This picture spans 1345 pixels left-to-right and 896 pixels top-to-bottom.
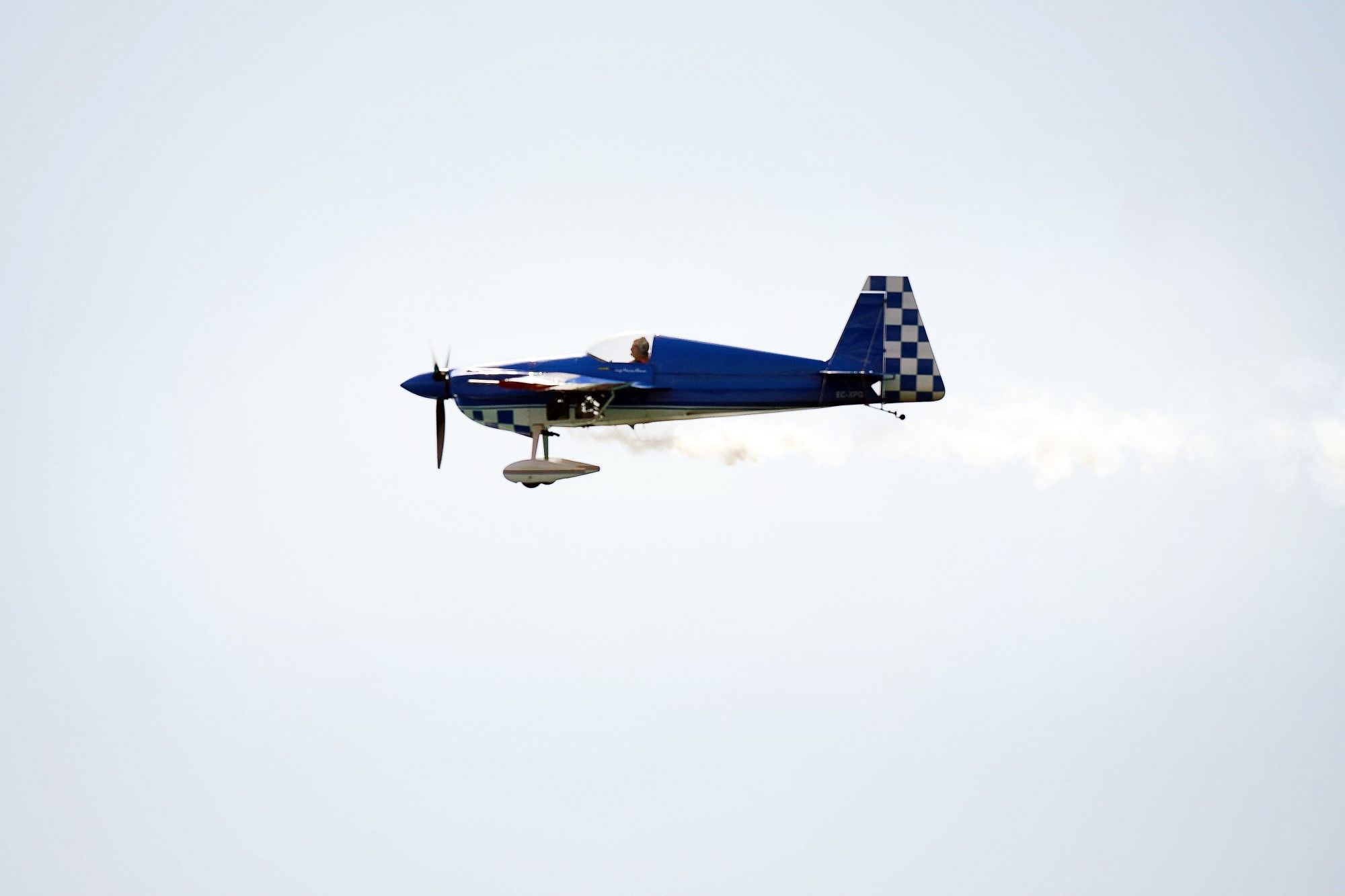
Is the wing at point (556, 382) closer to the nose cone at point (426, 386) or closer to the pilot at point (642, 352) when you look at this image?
the pilot at point (642, 352)

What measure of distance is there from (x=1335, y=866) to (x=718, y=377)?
114600 millimetres

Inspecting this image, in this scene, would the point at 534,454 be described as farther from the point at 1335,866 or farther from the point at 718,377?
the point at 1335,866

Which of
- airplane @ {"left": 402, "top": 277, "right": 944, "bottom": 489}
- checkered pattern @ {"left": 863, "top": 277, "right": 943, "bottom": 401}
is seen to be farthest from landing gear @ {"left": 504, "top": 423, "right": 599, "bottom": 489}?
checkered pattern @ {"left": 863, "top": 277, "right": 943, "bottom": 401}

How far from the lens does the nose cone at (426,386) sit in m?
36.9

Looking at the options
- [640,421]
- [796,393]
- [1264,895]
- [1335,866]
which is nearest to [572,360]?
[640,421]

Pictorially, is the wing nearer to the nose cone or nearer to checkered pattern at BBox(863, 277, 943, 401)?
the nose cone

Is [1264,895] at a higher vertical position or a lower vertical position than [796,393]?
lower

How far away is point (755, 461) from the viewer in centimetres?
3684

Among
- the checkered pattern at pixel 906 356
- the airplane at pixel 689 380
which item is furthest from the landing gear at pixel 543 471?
the checkered pattern at pixel 906 356

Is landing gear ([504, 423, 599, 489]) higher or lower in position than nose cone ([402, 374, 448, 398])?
lower

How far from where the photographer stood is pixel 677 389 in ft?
116

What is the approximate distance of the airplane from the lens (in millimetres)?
34750

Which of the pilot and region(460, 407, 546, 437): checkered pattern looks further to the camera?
region(460, 407, 546, 437): checkered pattern

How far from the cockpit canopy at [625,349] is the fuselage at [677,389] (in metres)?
0.06
